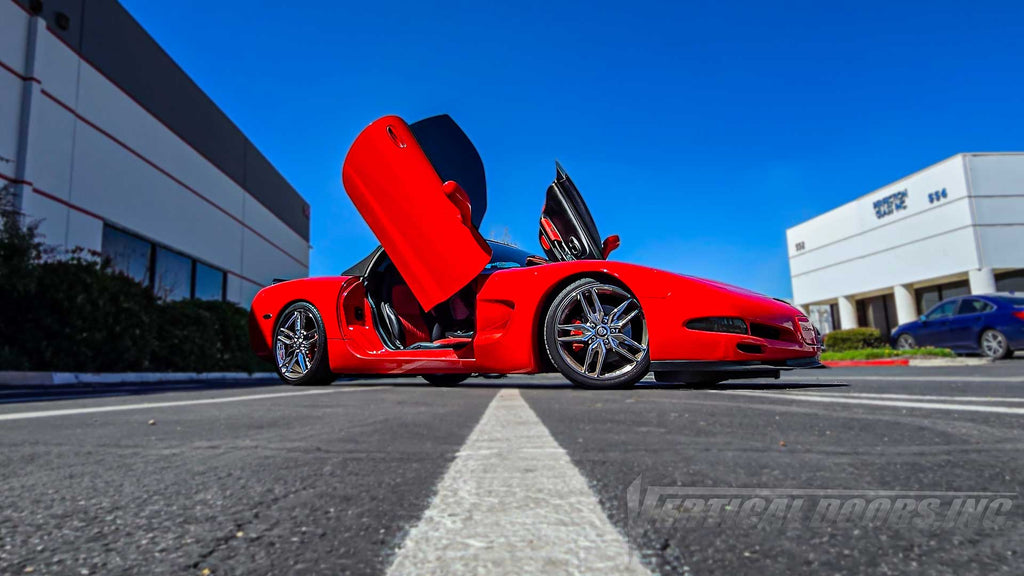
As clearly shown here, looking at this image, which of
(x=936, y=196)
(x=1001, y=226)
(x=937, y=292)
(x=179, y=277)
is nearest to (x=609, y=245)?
(x=179, y=277)

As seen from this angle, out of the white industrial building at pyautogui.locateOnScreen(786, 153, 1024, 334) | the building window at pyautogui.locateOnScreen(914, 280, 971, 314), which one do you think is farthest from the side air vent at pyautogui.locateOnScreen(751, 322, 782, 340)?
the building window at pyautogui.locateOnScreen(914, 280, 971, 314)

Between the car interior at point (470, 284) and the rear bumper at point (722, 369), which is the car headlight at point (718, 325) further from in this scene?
the car interior at point (470, 284)

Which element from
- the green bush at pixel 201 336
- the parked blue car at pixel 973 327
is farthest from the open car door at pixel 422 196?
the parked blue car at pixel 973 327

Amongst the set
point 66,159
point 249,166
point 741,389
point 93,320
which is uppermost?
point 66,159

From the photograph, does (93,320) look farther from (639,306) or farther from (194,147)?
(639,306)

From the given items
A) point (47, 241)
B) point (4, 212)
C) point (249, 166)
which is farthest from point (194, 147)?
point (47, 241)

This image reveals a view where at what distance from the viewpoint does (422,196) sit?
1.84 meters

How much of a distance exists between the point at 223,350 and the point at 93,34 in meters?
1.94

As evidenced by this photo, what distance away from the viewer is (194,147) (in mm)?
2816

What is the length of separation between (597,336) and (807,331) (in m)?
0.50

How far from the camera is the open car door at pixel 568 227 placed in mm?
1735

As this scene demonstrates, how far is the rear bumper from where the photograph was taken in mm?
1197

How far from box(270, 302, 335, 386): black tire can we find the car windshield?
0.60m

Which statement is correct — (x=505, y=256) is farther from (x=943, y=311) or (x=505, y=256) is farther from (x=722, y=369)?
(x=943, y=311)
